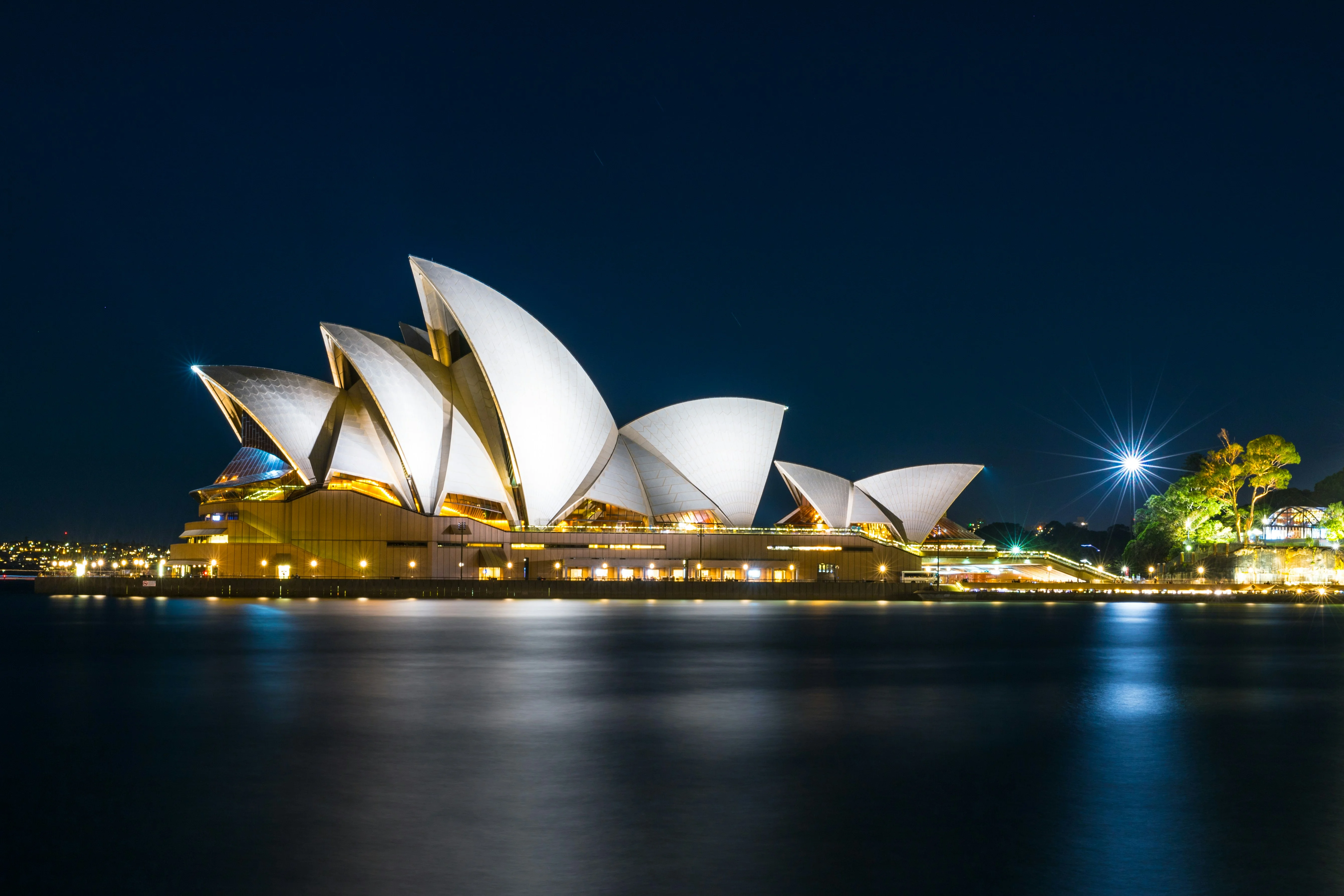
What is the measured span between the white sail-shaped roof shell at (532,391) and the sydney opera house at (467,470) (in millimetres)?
93

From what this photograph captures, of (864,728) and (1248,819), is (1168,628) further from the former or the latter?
(1248,819)

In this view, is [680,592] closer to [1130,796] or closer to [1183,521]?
[1183,521]

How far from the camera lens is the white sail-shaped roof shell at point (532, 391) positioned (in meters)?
51.2

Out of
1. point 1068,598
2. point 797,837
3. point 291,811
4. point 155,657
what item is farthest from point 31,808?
point 1068,598

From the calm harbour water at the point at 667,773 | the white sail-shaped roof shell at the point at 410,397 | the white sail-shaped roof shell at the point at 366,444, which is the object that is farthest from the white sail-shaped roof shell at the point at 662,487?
the calm harbour water at the point at 667,773

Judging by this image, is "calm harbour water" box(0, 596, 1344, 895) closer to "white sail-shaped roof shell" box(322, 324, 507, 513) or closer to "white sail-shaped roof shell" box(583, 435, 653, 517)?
"white sail-shaped roof shell" box(322, 324, 507, 513)

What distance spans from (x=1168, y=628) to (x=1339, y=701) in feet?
63.4

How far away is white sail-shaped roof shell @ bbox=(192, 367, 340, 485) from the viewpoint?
173ft

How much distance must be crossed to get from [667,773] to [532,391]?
44154mm

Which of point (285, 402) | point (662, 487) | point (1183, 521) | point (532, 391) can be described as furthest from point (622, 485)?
point (1183, 521)

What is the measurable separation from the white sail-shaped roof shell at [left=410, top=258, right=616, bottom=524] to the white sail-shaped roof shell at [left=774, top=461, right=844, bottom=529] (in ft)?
54.9

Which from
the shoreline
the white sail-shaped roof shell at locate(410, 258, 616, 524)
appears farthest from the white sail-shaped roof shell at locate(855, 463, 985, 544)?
Answer: the white sail-shaped roof shell at locate(410, 258, 616, 524)

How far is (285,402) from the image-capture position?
53.6 m

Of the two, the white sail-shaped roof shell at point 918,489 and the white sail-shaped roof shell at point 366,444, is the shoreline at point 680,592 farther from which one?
the white sail-shaped roof shell at point 918,489
